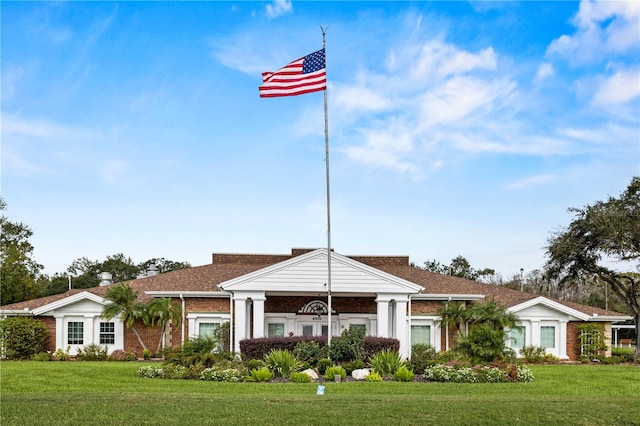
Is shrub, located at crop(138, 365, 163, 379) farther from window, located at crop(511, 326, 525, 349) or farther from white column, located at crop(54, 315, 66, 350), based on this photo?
window, located at crop(511, 326, 525, 349)

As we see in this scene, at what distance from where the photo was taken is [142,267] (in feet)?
242

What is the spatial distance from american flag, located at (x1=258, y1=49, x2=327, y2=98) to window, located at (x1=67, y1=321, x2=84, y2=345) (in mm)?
16047

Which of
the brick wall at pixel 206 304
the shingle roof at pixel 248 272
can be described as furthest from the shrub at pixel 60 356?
the brick wall at pixel 206 304

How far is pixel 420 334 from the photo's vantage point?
104 ft

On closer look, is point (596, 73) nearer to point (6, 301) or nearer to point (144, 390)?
point (144, 390)

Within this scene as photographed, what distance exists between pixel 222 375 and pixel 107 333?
12545 mm

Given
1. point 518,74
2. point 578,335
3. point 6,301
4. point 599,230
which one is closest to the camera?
point 518,74

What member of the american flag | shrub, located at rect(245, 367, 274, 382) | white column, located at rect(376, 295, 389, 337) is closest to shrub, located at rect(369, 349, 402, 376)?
shrub, located at rect(245, 367, 274, 382)

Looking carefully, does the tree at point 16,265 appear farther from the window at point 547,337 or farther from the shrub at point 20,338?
the window at point 547,337

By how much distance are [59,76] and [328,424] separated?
15.3m

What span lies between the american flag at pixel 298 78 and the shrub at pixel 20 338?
53.5 ft

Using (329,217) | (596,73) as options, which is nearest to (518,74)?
(596,73)

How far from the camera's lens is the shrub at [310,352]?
23.0m

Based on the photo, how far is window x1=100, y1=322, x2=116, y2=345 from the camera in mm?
31422
